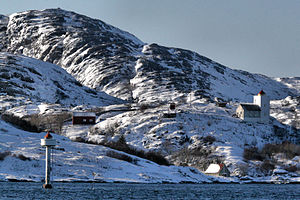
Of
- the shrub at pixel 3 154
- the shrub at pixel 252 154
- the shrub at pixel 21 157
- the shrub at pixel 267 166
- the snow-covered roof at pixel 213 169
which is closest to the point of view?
the shrub at pixel 3 154

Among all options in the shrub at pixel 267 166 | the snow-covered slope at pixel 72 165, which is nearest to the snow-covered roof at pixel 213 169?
the shrub at pixel 267 166

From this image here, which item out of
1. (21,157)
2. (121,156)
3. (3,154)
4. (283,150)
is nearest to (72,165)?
(21,157)

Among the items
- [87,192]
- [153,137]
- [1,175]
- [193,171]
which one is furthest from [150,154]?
[87,192]

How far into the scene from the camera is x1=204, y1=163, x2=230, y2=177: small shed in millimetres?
153375

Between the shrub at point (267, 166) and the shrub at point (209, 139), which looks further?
the shrub at point (209, 139)

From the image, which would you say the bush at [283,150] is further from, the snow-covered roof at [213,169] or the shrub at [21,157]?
the shrub at [21,157]

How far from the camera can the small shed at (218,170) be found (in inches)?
6038

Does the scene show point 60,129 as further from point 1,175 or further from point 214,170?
point 1,175

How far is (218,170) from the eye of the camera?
154250 mm

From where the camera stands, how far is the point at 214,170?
511 feet

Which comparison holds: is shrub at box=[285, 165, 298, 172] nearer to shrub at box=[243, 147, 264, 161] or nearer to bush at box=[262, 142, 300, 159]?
bush at box=[262, 142, 300, 159]

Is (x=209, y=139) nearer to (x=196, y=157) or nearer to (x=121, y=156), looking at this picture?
(x=196, y=157)

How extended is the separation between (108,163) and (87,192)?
109 ft

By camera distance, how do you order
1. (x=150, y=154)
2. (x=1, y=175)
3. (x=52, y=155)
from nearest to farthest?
(x=1, y=175) → (x=52, y=155) → (x=150, y=154)
